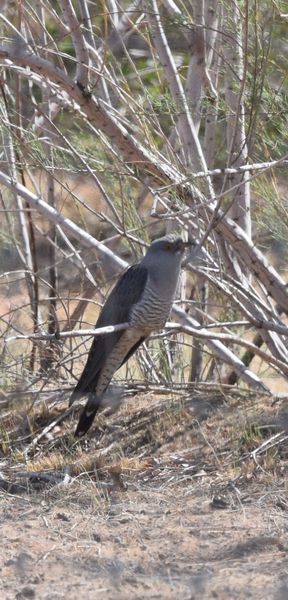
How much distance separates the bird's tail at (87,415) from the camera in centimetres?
532

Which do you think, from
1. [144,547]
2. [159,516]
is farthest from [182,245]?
[144,547]

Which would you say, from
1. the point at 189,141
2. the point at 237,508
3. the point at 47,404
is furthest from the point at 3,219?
the point at 237,508

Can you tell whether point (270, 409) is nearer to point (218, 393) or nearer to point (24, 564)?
point (218, 393)

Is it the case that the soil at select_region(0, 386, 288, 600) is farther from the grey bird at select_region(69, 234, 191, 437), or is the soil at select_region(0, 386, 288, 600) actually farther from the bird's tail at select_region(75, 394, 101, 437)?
the grey bird at select_region(69, 234, 191, 437)

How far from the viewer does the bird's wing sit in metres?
5.21

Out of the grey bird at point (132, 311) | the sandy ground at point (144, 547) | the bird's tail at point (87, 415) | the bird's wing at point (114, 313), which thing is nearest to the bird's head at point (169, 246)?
the grey bird at point (132, 311)

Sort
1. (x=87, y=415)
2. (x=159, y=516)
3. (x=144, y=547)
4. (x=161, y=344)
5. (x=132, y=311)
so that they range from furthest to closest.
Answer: (x=161, y=344) < (x=87, y=415) < (x=132, y=311) < (x=159, y=516) < (x=144, y=547)

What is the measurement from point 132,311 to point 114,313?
4.6 inches

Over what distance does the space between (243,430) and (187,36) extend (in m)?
1.94

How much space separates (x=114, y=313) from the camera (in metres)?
5.24

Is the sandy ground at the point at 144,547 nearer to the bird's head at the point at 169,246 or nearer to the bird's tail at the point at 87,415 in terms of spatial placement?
the bird's tail at the point at 87,415

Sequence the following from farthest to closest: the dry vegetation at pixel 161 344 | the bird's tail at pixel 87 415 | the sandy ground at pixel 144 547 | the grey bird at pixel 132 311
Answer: the bird's tail at pixel 87 415, the grey bird at pixel 132 311, the dry vegetation at pixel 161 344, the sandy ground at pixel 144 547

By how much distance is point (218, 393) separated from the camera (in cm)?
565

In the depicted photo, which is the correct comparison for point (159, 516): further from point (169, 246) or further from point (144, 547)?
point (169, 246)
